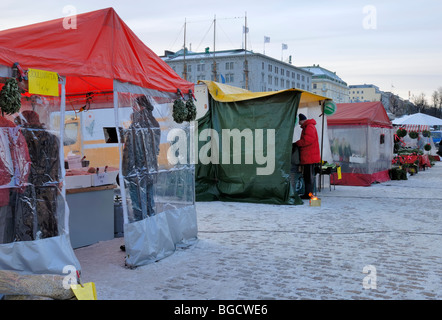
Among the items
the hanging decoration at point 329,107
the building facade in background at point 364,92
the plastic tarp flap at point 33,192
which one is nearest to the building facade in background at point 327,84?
the building facade in background at point 364,92

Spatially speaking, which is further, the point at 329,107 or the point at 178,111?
the point at 329,107

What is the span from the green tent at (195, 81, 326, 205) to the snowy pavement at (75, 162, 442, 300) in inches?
51.6

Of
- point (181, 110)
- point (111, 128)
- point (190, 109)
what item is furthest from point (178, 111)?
point (111, 128)

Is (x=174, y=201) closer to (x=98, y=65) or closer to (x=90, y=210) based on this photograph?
(x=90, y=210)

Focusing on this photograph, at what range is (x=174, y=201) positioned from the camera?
6793 mm

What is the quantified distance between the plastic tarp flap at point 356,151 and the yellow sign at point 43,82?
12.0 metres

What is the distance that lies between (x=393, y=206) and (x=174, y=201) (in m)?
6.14

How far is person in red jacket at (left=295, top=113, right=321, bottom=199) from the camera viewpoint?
11.6 metres

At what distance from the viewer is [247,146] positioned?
11359 millimetres

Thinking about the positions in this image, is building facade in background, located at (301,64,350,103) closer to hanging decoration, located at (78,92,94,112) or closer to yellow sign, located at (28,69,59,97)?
hanging decoration, located at (78,92,94,112)

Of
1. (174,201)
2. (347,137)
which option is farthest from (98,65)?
(347,137)

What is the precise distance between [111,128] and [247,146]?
522 cm

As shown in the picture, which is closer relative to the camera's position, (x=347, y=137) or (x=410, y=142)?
(x=347, y=137)

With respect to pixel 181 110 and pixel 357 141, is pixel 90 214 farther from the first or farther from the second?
pixel 357 141
